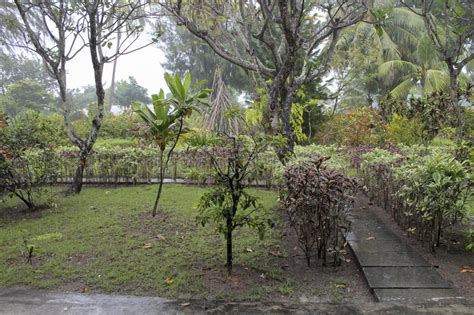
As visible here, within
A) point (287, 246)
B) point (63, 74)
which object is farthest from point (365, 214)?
point (63, 74)

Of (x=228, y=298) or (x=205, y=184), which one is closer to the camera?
(x=228, y=298)

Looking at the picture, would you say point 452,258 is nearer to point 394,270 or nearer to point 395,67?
point 394,270

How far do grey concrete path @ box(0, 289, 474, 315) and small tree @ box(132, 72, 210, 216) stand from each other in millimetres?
2420

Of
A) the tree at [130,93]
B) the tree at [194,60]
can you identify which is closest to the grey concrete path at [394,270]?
the tree at [194,60]

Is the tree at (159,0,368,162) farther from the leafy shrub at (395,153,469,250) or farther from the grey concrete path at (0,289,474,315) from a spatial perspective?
the grey concrete path at (0,289,474,315)

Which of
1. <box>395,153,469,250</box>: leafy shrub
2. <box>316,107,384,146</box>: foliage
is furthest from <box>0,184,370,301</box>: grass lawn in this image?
<box>316,107,384,146</box>: foliage

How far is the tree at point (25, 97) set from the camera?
1129 inches

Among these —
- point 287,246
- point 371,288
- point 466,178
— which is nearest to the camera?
point 371,288

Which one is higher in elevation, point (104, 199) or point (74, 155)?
point (74, 155)

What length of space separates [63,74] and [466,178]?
6.69m

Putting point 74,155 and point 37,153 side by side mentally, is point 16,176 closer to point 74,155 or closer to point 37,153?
point 37,153

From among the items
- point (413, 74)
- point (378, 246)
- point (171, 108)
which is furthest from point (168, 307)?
point (413, 74)

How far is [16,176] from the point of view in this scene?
5.75 metres

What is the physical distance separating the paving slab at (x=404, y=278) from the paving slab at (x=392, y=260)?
0.08 metres
